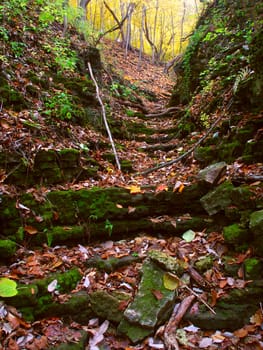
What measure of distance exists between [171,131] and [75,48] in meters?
4.66

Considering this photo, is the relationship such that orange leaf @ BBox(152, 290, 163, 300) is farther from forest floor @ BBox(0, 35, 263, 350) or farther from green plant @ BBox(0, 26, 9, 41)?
green plant @ BBox(0, 26, 9, 41)

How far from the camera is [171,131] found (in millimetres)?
8445

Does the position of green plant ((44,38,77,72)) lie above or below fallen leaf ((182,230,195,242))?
above

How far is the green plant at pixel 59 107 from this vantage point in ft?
19.4

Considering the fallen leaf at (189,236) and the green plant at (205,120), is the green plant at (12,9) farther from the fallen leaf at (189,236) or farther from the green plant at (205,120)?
the fallen leaf at (189,236)

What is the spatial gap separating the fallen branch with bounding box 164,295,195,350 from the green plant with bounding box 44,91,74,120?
4.36 metres

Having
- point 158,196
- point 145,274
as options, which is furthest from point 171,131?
point 145,274

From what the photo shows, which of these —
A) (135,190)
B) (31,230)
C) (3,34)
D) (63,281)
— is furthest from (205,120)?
(3,34)

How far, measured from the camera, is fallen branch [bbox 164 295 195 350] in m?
2.64

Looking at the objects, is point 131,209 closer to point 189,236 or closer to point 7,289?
point 189,236

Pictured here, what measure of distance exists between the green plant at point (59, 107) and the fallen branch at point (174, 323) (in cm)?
436

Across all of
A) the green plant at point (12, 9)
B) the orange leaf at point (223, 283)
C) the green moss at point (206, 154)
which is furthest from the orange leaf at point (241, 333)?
the green plant at point (12, 9)

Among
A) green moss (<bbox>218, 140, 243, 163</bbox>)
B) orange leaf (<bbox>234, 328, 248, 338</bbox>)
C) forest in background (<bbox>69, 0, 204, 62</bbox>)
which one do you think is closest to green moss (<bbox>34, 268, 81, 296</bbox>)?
orange leaf (<bbox>234, 328, 248, 338</bbox>)

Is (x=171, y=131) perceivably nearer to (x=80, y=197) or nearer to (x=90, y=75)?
(x=90, y=75)
